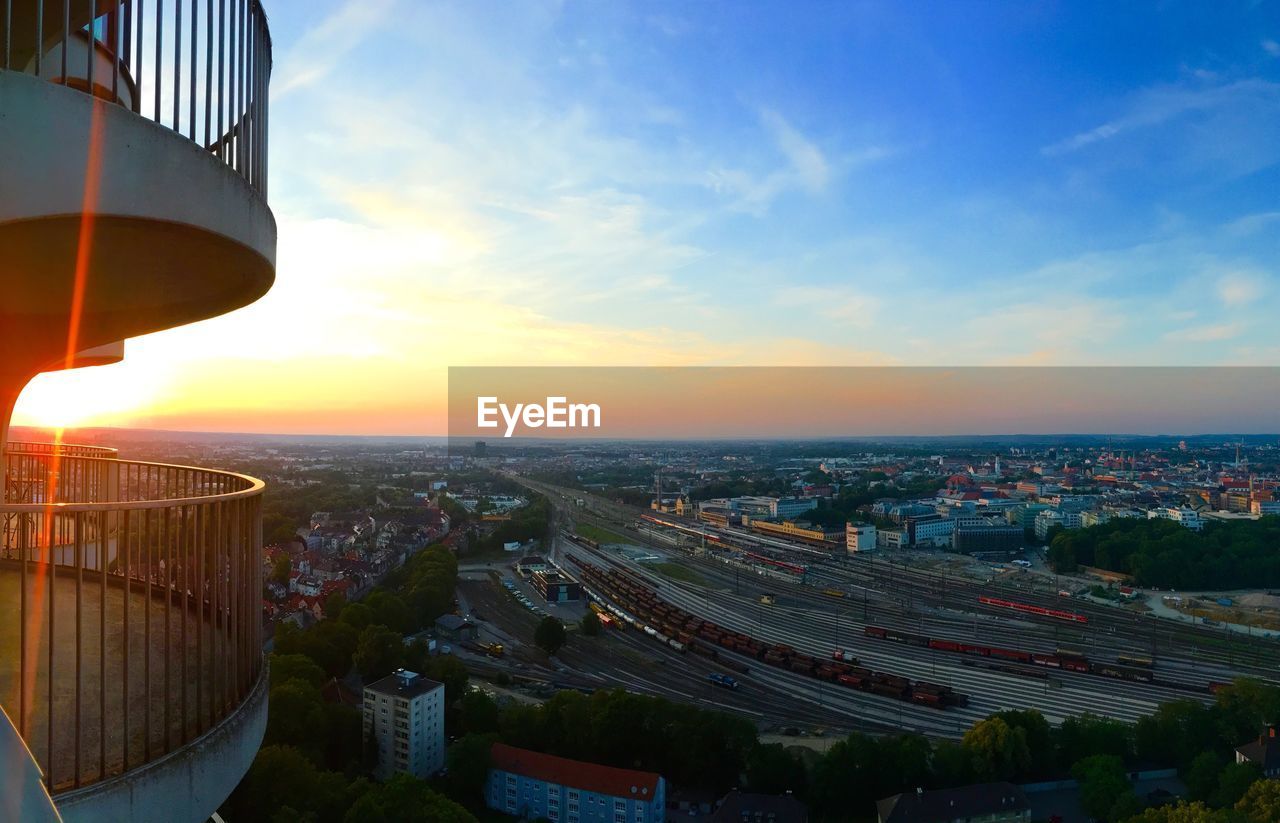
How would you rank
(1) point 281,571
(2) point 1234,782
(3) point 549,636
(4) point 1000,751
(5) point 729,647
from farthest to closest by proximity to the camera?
1. (1) point 281,571
2. (5) point 729,647
3. (3) point 549,636
4. (4) point 1000,751
5. (2) point 1234,782

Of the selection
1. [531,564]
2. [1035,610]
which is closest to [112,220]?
[1035,610]

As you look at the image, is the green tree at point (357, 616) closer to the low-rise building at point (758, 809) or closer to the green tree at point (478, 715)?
the green tree at point (478, 715)

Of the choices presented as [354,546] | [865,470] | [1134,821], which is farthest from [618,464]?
[1134,821]

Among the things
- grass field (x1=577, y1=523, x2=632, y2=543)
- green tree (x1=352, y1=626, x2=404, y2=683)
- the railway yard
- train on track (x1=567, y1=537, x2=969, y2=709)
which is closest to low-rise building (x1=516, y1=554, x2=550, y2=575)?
the railway yard

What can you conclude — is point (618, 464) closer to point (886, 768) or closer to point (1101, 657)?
point (1101, 657)

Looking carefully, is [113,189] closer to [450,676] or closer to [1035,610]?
[450,676]
